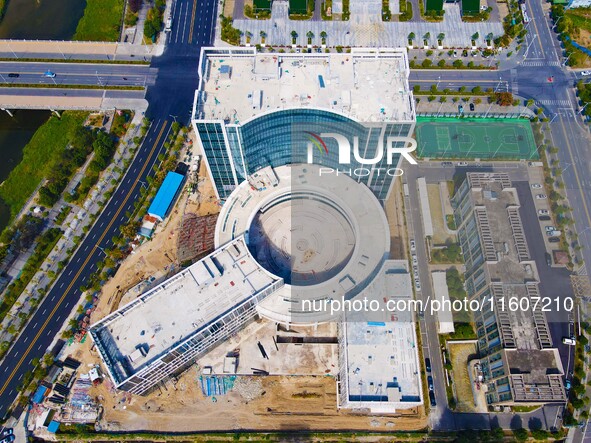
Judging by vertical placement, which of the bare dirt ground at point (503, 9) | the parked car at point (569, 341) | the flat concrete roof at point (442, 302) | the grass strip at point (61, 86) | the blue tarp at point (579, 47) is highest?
the bare dirt ground at point (503, 9)

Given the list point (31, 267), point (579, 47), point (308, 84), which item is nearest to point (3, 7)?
point (31, 267)

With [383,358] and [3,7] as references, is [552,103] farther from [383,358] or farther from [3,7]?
[3,7]

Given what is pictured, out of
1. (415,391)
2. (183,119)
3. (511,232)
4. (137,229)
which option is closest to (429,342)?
(415,391)

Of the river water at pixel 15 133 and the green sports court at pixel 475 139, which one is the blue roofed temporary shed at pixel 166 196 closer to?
the river water at pixel 15 133

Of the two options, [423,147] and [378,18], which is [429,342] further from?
[378,18]

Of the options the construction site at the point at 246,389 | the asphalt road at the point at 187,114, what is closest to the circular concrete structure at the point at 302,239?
the construction site at the point at 246,389
